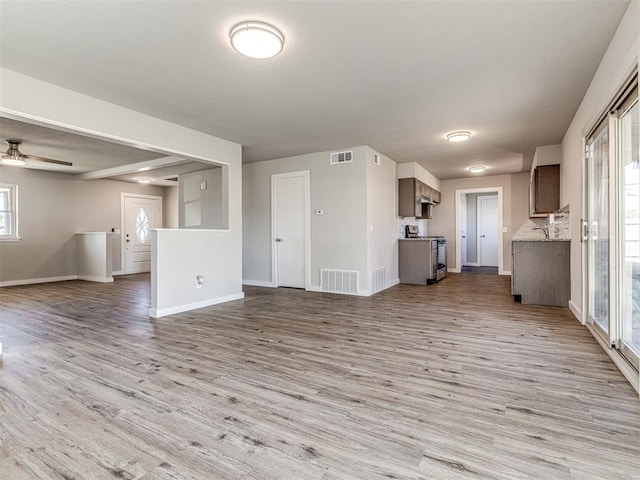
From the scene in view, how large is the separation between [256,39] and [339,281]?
13.5ft

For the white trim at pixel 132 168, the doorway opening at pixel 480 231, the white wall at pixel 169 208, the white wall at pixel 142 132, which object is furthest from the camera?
the doorway opening at pixel 480 231

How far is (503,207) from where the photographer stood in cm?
834

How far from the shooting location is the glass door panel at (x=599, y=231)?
2973 mm

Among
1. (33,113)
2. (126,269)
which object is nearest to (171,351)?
(33,113)

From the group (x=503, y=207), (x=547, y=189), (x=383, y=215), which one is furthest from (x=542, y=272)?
(x=503, y=207)

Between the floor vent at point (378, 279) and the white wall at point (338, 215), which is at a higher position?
the white wall at point (338, 215)

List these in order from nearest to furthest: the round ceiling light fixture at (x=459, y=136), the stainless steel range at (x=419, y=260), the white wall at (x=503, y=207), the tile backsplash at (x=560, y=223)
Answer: the round ceiling light fixture at (x=459, y=136), the tile backsplash at (x=560, y=223), the stainless steel range at (x=419, y=260), the white wall at (x=503, y=207)

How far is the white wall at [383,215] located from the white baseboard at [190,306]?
2272 mm

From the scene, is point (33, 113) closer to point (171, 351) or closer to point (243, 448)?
point (171, 351)

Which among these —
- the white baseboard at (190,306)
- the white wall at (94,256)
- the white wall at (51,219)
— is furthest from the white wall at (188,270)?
the white wall at (51,219)

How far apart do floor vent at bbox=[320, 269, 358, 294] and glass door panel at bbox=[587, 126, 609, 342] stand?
3.12 meters

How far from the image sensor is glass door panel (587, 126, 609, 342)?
117 inches

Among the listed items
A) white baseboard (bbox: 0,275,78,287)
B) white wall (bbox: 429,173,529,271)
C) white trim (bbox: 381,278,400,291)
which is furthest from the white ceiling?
white baseboard (bbox: 0,275,78,287)

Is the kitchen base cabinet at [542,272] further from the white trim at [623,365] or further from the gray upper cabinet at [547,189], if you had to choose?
the white trim at [623,365]
